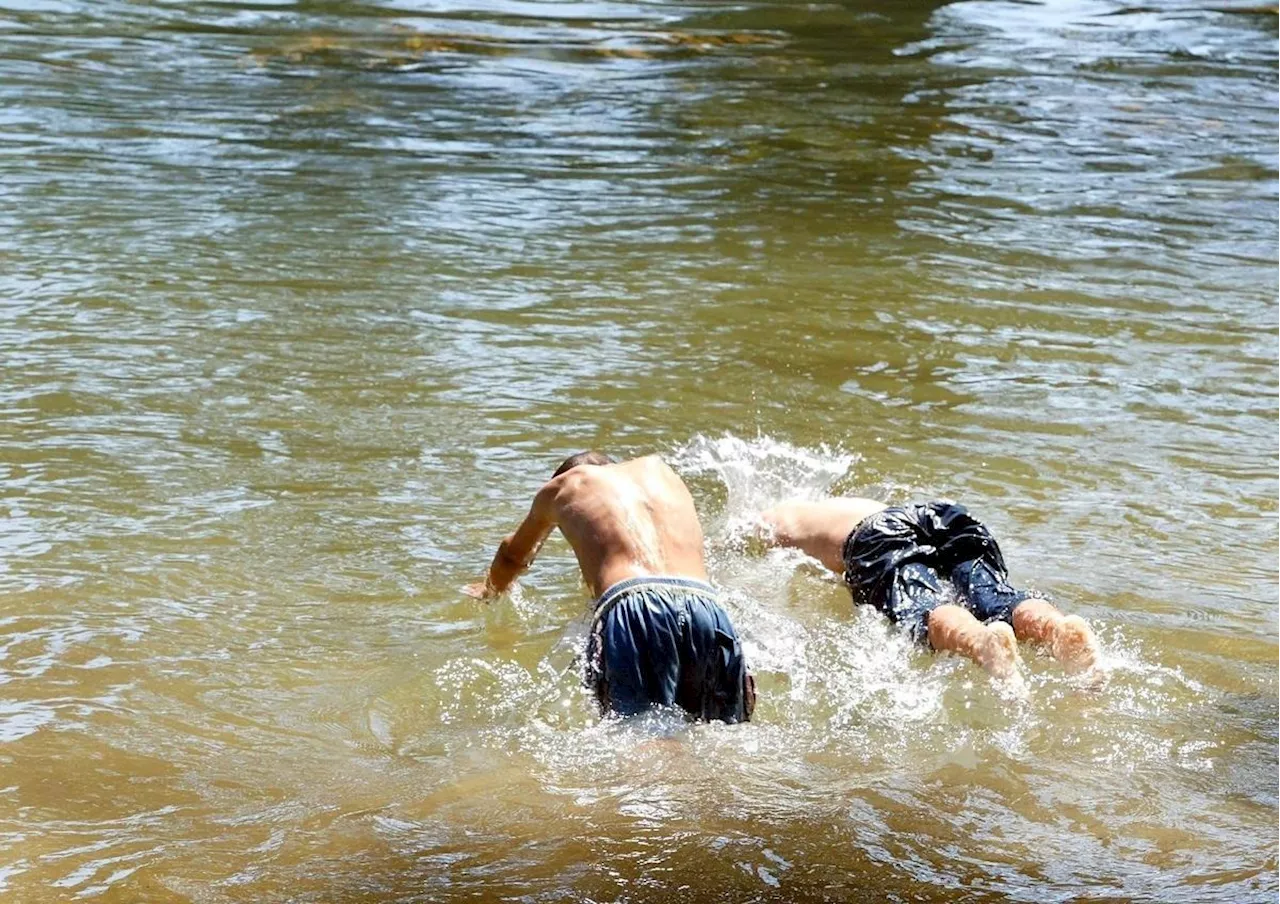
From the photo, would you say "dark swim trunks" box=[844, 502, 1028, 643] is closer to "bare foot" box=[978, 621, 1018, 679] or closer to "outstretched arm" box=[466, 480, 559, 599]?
"bare foot" box=[978, 621, 1018, 679]

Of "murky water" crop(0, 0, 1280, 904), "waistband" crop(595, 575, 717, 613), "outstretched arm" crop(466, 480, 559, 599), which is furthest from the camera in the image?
"outstretched arm" crop(466, 480, 559, 599)

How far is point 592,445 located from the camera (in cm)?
753

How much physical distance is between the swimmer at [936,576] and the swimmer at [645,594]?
777mm

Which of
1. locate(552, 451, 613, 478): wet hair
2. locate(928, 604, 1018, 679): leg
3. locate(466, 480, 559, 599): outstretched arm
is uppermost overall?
locate(552, 451, 613, 478): wet hair

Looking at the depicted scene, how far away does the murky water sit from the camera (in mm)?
4211

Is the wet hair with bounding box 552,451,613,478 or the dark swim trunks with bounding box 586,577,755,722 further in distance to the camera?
the wet hair with bounding box 552,451,613,478

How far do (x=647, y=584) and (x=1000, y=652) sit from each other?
1102 mm

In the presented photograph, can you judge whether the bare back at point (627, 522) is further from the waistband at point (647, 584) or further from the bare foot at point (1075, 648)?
the bare foot at point (1075, 648)

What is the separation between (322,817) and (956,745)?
1.77m

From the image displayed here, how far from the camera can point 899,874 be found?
12.9ft

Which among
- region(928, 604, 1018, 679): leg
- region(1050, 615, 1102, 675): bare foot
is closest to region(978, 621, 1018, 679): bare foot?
region(928, 604, 1018, 679): leg

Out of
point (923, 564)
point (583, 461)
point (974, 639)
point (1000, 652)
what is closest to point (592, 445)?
point (583, 461)

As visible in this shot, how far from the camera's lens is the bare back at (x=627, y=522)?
5.22m

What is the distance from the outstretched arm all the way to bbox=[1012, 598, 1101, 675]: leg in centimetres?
158
